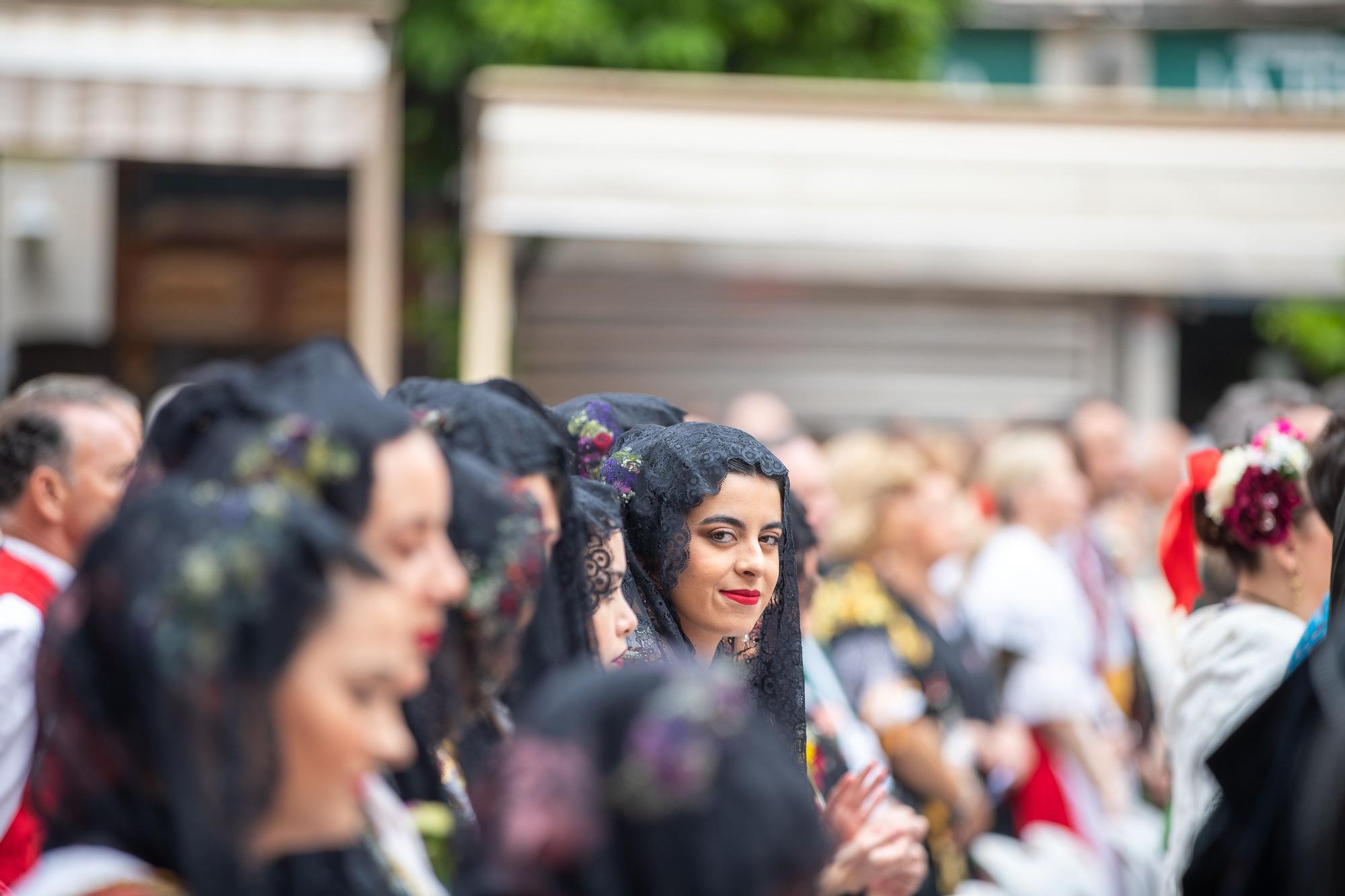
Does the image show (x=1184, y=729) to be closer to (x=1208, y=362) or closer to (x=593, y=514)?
(x=593, y=514)

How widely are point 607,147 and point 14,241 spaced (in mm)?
3795

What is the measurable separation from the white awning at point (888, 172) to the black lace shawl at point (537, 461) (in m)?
5.65

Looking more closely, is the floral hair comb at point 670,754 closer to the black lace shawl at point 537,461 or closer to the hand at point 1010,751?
the black lace shawl at point 537,461

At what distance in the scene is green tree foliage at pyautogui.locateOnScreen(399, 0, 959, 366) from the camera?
9766 mm

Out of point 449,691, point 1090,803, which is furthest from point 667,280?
point 449,691

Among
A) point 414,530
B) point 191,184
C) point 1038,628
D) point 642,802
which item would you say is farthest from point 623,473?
point 191,184

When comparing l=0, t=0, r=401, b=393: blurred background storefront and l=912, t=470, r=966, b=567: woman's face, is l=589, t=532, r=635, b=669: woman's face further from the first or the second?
l=0, t=0, r=401, b=393: blurred background storefront

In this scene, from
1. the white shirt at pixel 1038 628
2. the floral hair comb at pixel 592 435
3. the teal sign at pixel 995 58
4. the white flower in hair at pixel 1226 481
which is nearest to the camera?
the floral hair comb at pixel 592 435

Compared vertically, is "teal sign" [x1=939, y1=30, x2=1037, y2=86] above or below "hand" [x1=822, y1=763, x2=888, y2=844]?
above

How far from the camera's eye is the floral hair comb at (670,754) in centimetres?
140

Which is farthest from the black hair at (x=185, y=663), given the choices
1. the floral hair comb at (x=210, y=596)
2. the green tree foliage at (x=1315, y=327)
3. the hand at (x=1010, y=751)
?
the green tree foliage at (x=1315, y=327)

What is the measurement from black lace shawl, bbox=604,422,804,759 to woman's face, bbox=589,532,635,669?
11.0 inches

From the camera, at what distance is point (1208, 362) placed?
11.8 metres

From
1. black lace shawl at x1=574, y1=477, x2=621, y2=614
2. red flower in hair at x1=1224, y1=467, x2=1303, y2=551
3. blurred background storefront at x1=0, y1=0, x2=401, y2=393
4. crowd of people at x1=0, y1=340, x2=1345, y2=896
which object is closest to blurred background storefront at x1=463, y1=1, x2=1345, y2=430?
blurred background storefront at x1=0, y1=0, x2=401, y2=393
